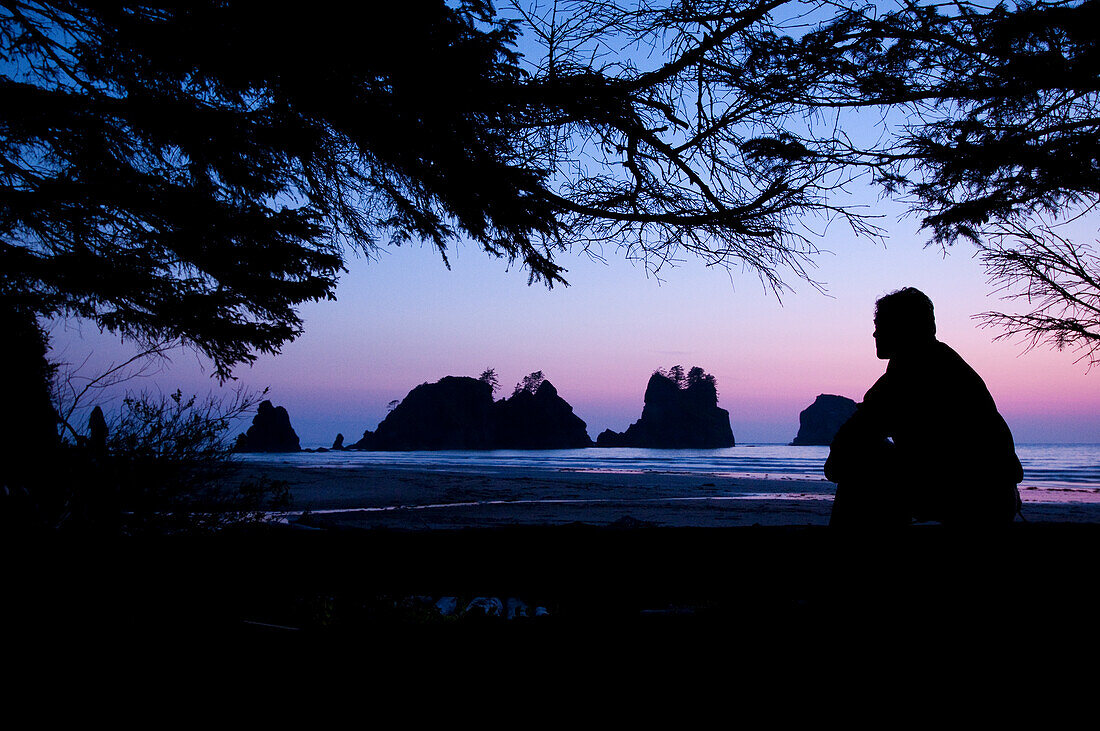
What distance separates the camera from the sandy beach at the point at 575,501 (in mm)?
11836

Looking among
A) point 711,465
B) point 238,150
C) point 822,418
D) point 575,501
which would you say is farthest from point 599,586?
point 822,418

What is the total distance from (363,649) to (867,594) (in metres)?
1.48

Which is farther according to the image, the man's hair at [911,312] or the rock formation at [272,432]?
the rock formation at [272,432]

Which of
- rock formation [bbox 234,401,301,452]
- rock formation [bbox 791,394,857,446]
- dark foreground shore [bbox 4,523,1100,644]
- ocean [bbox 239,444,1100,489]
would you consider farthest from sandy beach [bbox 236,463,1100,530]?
rock formation [bbox 791,394,857,446]

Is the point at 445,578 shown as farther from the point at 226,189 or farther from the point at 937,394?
the point at 226,189

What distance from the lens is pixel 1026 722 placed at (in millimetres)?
1463

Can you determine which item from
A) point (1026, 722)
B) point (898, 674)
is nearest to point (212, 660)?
point (898, 674)

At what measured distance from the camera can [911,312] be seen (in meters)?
2.55

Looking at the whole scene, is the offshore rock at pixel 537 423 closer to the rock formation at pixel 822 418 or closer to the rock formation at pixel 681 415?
the rock formation at pixel 681 415

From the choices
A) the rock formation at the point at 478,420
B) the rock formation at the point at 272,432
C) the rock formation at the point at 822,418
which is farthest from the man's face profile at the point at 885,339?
the rock formation at the point at 822,418

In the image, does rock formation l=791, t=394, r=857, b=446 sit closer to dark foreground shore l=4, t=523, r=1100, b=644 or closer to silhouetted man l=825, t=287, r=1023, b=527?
silhouetted man l=825, t=287, r=1023, b=527

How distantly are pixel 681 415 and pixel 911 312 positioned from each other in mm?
106888

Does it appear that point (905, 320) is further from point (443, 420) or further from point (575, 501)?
point (443, 420)

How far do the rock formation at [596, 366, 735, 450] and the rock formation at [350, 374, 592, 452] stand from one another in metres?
12.2
